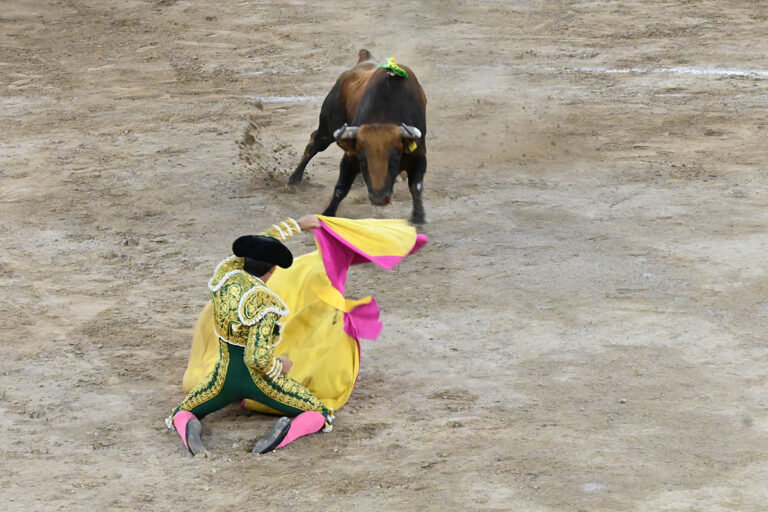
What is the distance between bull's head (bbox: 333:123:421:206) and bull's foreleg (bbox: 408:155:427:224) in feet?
0.88

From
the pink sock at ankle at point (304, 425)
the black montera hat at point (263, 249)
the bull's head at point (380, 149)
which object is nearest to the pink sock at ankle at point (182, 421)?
the pink sock at ankle at point (304, 425)

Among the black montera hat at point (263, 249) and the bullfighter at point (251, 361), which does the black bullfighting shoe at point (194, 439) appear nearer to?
the bullfighter at point (251, 361)

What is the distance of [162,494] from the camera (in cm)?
473

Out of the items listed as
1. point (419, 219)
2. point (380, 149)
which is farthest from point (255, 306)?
point (419, 219)

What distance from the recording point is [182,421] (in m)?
5.20

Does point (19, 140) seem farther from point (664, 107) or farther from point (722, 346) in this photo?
point (722, 346)

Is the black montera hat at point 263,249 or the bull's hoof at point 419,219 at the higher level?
the black montera hat at point 263,249

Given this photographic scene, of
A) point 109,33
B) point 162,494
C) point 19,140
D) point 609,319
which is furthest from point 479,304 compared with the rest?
point 109,33

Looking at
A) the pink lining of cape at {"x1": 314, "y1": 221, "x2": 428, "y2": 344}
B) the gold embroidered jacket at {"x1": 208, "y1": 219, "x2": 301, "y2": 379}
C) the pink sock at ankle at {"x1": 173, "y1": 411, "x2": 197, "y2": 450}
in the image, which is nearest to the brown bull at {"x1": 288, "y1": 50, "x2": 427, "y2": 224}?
the pink lining of cape at {"x1": 314, "y1": 221, "x2": 428, "y2": 344}

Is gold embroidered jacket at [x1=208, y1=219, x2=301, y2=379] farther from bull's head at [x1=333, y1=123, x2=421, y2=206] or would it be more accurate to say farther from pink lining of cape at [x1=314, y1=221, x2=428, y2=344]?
bull's head at [x1=333, y1=123, x2=421, y2=206]

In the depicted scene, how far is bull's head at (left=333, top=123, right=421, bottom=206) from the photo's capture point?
323 inches

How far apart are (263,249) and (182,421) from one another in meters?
0.86

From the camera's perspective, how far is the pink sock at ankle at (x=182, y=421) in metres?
5.14

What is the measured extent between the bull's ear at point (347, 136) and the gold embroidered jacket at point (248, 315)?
127 inches
